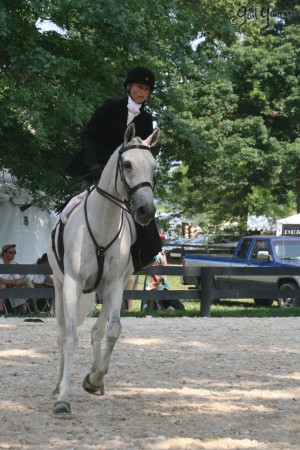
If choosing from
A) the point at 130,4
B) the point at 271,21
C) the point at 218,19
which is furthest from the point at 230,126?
the point at 130,4

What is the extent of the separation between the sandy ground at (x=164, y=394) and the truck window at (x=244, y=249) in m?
10.1

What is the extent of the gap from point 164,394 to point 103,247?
1743mm

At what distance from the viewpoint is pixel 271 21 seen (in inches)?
→ 1731

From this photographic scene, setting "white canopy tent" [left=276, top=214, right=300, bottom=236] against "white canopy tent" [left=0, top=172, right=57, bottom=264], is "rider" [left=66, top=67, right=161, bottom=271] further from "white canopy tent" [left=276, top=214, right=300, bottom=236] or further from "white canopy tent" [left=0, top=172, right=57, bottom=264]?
"white canopy tent" [left=276, top=214, right=300, bottom=236]

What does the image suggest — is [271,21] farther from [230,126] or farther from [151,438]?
[151,438]

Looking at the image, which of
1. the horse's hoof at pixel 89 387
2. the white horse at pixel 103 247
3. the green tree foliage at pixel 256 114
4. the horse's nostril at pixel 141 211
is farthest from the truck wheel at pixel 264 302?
the horse's nostril at pixel 141 211

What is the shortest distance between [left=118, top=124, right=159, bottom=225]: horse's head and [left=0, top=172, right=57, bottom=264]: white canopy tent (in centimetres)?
1502

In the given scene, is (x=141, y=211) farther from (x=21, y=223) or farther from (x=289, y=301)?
(x=21, y=223)

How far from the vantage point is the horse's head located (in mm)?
7277

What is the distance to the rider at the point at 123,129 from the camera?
8.53m

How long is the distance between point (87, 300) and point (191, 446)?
2.75 m

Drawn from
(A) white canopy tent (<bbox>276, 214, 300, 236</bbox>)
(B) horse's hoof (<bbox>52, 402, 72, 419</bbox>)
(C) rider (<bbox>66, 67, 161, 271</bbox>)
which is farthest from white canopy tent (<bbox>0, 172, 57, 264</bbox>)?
(B) horse's hoof (<bbox>52, 402, 72, 419</bbox>)

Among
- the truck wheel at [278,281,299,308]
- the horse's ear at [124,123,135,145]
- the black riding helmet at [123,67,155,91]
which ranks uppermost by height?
the black riding helmet at [123,67,155,91]

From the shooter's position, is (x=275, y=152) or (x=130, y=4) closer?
(x=130, y=4)
